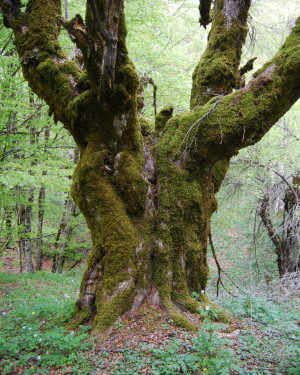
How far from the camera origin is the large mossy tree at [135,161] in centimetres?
332

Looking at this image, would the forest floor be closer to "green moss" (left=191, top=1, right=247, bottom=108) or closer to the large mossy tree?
the large mossy tree

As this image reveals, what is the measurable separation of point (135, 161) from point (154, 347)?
2206mm

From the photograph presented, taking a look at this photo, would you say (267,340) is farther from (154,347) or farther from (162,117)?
(162,117)

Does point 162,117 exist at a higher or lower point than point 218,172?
higher

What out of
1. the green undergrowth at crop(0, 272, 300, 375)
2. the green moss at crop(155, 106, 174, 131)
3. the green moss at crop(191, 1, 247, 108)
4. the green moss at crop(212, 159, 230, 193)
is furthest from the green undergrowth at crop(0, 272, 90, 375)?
the green moss at crop(191, 1, 247, 108)

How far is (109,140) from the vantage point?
3.67 metres

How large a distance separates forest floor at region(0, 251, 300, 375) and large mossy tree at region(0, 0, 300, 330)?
229 millimetres

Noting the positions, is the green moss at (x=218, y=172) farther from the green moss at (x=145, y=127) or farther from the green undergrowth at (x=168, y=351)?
the green undergrowth at (x=168, y=351)

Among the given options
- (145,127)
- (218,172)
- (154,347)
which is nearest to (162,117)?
(145,127)

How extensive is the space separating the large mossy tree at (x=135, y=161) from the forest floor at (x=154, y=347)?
9.0 inches

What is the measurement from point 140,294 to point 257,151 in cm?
785

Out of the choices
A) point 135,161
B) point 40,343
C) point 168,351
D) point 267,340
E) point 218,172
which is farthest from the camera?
point 218,172

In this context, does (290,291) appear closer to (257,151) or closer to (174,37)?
(257,151)

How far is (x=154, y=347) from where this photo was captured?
102 inches
